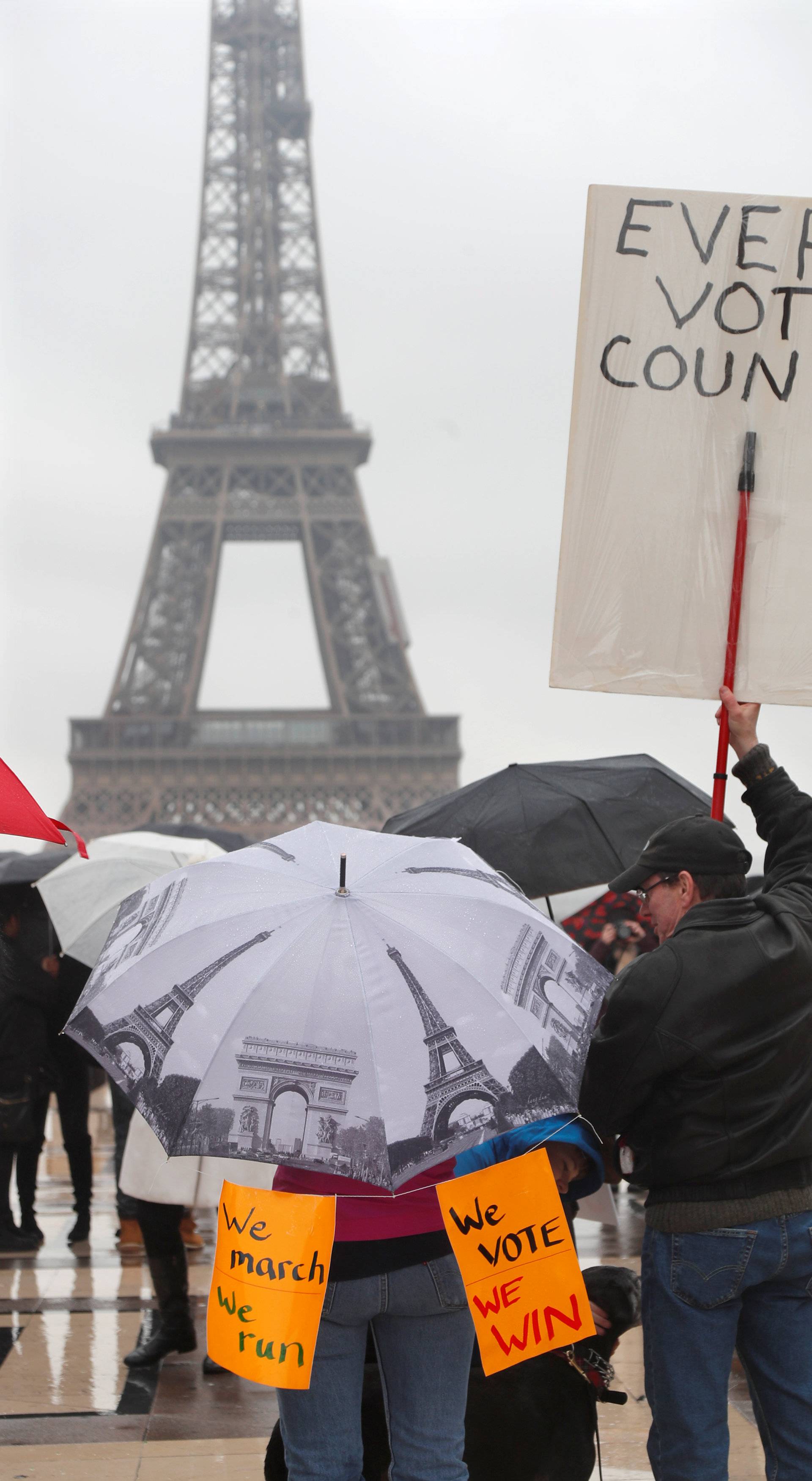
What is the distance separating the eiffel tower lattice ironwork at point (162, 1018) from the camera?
251 cm

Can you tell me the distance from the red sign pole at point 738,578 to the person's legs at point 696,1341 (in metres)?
1.02

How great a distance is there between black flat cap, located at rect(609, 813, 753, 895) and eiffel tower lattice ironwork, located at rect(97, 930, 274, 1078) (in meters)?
0.82

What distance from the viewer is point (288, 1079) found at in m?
2.42

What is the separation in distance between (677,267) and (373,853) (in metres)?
1.65

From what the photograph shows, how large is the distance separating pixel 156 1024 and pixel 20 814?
35.5 inches

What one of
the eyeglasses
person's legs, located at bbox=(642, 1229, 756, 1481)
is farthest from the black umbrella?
person's legs, located at bbox=(642, 1229, 756, 1481)

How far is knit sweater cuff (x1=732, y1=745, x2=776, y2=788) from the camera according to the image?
10.4ft

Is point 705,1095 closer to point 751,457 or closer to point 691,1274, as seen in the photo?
point 691,1274

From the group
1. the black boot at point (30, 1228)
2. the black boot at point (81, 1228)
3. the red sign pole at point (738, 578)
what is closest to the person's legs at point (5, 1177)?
the black boot at point (30, 1228)

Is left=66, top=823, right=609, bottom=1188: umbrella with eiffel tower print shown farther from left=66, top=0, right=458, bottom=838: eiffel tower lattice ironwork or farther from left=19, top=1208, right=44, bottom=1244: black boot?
left=66, top=0, right=458, bottom=838: eiffel tower lattice ironwork

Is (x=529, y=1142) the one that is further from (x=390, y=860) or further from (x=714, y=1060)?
(x=390, y=860)

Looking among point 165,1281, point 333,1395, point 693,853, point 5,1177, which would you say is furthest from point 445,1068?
point 5,1177

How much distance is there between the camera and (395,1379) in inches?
101

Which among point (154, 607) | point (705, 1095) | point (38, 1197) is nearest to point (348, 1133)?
point (705, 1095)
